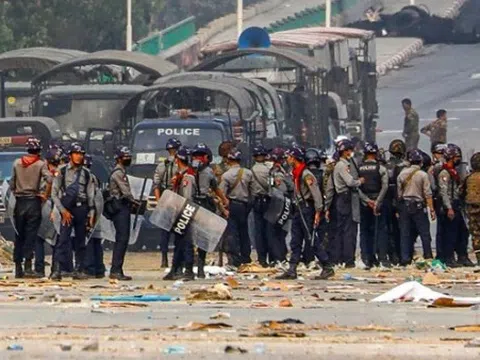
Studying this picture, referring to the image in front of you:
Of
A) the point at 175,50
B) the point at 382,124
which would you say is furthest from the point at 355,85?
the point at 175,50

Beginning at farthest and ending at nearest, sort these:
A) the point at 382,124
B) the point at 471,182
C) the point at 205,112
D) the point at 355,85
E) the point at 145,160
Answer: the point at 382,124 < the point at 355,85 < the point at 205,112 < the point at 145,160 < the point at 471,182

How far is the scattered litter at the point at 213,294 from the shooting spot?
20234 millimetres

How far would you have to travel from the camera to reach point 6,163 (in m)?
33.8

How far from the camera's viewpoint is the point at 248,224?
2844 cm

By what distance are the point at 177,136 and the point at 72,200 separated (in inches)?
433

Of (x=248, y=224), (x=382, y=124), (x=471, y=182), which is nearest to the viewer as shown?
(x=471, y=182)

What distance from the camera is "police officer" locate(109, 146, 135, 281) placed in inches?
926

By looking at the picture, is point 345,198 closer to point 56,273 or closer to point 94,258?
point 94,258

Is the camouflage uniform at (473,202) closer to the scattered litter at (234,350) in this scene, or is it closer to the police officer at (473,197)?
the police officer at (473,197)

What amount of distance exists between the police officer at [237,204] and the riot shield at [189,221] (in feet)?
9.70

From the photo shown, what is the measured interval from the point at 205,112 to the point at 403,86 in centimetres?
2517

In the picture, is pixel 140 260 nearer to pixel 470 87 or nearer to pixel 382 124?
pixel 382 124

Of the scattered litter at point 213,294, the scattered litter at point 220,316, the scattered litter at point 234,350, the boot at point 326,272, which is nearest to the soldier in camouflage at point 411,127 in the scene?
the boot at point 326,272

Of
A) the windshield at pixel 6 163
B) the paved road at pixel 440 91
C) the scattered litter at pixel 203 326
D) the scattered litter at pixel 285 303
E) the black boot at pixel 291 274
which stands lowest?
the scattered litter at pixel 203 326
